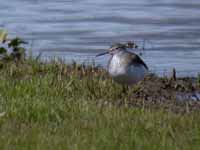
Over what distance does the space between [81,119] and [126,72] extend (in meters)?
1.73

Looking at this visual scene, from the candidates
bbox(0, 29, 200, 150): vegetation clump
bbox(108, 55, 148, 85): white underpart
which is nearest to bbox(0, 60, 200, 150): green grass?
bbox(0, 29, 200, 150): vegetation clump

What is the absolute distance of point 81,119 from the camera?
8297 mm

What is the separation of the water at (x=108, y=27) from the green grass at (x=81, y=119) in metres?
2.53

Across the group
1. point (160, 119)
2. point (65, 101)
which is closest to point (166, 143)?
point (160, 119)

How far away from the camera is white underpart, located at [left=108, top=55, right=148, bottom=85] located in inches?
389

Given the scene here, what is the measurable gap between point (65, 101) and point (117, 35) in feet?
19.5

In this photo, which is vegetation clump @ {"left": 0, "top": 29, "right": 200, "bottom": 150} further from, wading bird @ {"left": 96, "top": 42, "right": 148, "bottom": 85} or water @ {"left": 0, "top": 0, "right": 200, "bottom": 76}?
water @ {"left": 0, "top": 0, "right": 200, "bottom": 76}

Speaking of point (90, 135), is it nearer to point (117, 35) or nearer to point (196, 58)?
point (196, 58)

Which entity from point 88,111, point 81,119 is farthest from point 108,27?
point 81,119

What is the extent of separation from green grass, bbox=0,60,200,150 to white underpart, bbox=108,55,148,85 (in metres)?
0.18

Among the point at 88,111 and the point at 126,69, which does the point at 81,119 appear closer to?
the point at 88,111

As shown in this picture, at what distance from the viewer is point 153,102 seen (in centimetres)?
994

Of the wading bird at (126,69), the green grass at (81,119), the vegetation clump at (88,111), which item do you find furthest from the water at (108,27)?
the green grass at (81,119)

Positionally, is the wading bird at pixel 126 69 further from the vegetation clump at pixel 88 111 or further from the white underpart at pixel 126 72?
the vegetation clump at pixel 88 111
